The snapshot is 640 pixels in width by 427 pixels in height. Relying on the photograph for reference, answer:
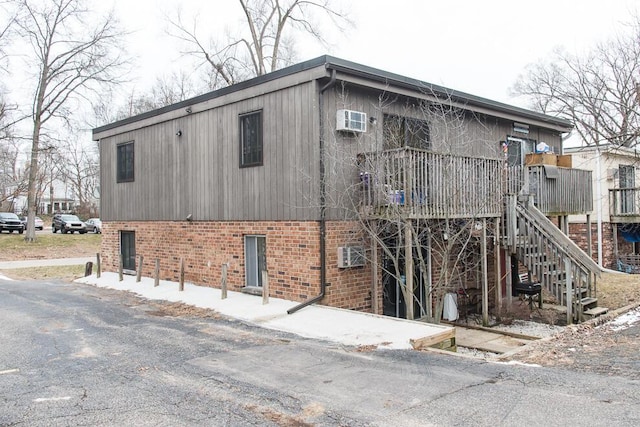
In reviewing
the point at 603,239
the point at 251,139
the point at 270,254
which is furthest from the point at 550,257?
the point at 603,239

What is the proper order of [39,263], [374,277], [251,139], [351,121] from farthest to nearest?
[39,263]
[251,139]
[374,277]
[351,121]

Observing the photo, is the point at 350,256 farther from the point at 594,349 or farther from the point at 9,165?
the point at 9,165

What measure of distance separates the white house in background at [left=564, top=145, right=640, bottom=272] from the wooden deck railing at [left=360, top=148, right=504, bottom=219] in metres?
12.1

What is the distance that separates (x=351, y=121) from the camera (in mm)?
9969

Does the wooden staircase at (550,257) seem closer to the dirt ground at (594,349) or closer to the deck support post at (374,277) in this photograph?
the dirt ground at (594,349)

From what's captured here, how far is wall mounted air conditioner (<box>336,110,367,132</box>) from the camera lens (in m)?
9.85

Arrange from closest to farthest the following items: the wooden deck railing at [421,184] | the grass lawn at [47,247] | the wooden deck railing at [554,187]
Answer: the wooden deck railing at [421,184]
the wooden deck railing at [554,187]
the grass lawn at [47,247]

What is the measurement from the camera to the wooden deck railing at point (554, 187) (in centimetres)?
1259

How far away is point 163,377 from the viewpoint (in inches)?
233

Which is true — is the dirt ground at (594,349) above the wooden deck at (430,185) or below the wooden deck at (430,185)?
below

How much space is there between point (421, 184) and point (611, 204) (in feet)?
51.2

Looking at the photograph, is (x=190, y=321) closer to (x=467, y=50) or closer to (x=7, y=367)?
(x=7, y=367)

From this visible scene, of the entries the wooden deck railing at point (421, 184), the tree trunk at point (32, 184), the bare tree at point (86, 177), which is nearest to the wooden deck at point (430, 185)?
the wooden deck railing at point (421, 184)

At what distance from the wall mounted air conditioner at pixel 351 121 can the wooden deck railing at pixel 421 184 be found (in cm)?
58
